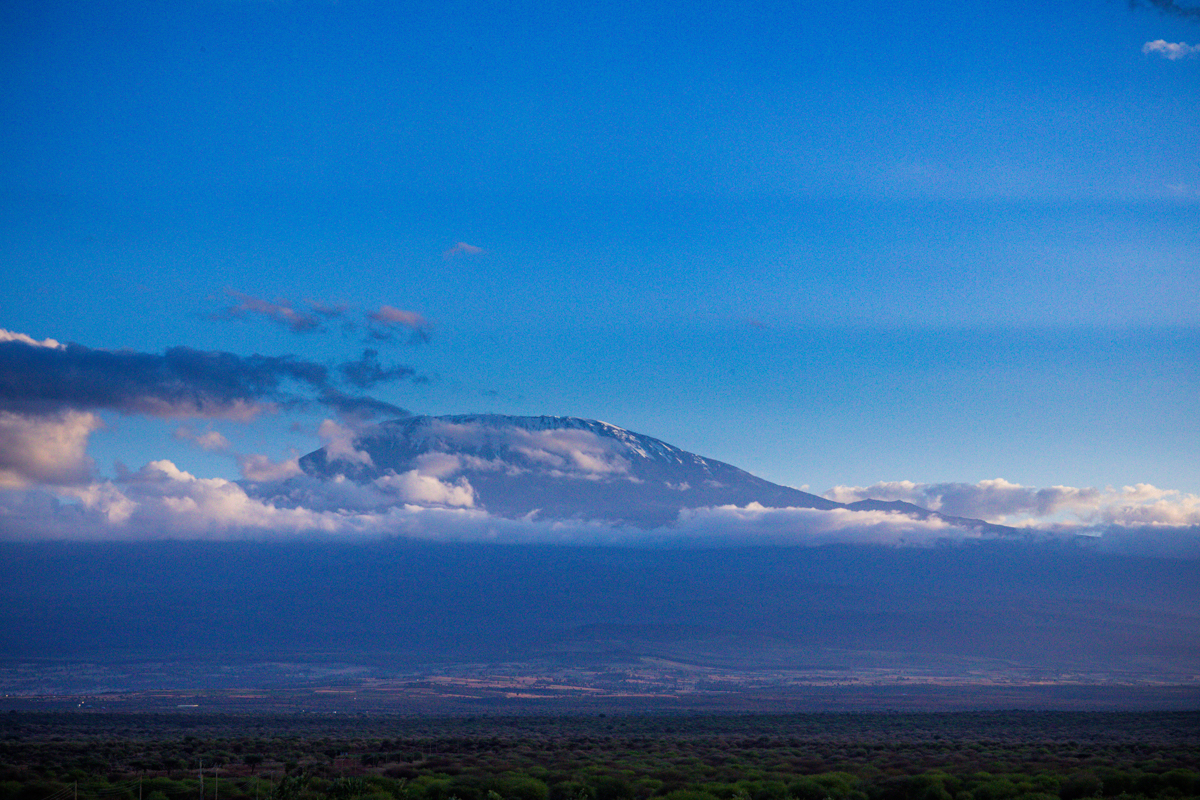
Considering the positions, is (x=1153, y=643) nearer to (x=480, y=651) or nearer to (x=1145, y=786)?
(x=480, y=651)

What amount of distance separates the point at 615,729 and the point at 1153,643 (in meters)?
185

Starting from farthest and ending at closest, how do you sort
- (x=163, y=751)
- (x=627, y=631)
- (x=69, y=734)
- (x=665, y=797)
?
(x=627, y=631) < (x=69, y=734) < (x=163, y=751) < (x=665, y=797)

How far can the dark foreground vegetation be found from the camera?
24.3m

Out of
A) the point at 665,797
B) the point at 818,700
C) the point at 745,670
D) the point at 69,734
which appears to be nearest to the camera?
the point at 665,797

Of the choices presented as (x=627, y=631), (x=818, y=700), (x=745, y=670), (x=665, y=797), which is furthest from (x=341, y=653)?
(x=665, y=797)

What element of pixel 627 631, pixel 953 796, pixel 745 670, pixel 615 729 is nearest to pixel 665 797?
pixel 953 796

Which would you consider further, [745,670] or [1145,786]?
[745,670]

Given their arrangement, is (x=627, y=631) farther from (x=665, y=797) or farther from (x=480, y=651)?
(x=665, y=797)

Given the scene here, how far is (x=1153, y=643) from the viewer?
19800 cm

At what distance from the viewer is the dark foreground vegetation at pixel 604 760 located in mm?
24312

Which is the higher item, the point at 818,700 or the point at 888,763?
the point at 888,763

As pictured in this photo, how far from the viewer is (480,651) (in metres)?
183

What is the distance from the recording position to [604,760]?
31.8 meters

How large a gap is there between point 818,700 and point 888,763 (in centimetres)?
7023
